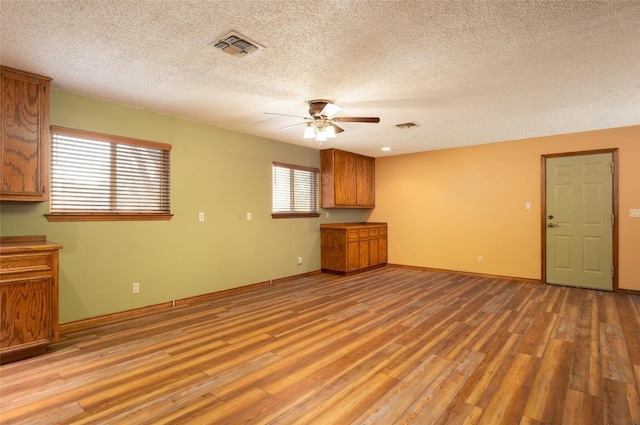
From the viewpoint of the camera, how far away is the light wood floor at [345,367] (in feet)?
6.45

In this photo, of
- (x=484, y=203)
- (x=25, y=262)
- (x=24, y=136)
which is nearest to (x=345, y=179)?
(x=484, y=203)

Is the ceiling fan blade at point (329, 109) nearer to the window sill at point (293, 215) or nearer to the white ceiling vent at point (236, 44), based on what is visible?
the white ceiling vent at point (236, 44)

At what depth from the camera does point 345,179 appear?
21.9 feet

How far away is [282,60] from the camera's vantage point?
106 inches

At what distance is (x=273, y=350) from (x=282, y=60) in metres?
2.49

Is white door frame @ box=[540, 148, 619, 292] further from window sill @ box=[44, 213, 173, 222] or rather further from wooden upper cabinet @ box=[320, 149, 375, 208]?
window sill @ box=[44, 213, 173, 222]

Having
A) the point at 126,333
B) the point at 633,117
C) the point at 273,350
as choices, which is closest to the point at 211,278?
the point at 126,333

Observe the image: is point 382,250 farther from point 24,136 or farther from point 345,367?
point 24,136

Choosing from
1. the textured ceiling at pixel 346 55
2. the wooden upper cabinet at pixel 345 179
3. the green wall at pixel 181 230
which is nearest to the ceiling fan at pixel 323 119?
the textured ceiling at pixel 346 55

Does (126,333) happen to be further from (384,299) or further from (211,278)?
(384,299)

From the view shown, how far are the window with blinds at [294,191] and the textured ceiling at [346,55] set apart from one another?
1.64 metres

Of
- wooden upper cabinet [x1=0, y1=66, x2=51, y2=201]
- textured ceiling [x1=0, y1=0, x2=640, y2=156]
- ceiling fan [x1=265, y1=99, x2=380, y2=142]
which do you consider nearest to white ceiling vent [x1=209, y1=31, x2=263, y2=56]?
textured ceiling [x1=0, y1=0, x2=640, y2=156]

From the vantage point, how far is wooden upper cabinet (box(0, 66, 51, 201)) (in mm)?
2820

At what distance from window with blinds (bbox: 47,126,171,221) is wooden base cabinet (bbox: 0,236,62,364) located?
0.70 metres
